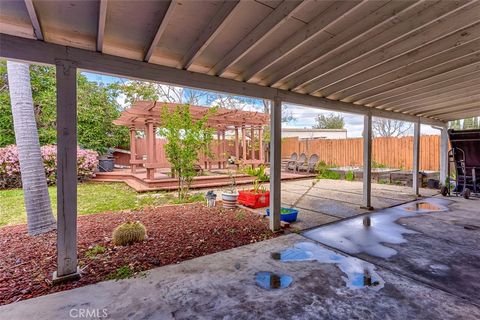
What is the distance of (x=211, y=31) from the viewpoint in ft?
7.78

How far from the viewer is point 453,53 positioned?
306 centimetres

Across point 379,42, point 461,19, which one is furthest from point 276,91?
point 461,19

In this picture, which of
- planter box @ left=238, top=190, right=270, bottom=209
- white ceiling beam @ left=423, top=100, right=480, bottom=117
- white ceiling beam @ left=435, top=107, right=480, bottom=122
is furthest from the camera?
white ceiling beam @ left=435, top=107, right=480, bottom=122

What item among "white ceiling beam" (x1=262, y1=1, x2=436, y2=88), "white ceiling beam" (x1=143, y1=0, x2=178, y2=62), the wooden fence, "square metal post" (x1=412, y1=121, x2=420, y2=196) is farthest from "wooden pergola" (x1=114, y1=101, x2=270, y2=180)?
"square metal post" (x1=412, y1=121, x2=420, y2=196)

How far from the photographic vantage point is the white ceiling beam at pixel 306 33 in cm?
219

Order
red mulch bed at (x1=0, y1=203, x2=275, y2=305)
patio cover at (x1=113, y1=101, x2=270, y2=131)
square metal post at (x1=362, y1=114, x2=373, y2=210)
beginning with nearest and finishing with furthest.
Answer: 1. red mulch bed at (x1=0, y1=203, x2=275, y2=305)
2. square metal post at (x1=362, y1=114, x2=373, y2=210)
3. patio cover at (x1=113, y1=101, x2=270, y2=131)

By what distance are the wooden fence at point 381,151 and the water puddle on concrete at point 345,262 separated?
29.6 ft

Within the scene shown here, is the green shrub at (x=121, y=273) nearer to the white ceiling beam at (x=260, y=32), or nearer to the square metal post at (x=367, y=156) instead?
the white ceiling beam at (x=260, y=32)

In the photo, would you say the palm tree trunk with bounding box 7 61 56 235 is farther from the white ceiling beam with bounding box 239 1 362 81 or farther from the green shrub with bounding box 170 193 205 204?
the white ceiling beam with bounding box 239 1 362 81

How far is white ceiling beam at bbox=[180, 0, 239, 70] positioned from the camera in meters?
2.15

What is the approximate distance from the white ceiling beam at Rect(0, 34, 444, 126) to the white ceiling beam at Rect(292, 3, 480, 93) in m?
0.54

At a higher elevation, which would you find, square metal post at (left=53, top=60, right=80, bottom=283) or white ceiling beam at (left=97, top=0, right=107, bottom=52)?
white ceiling beam at (left=97, top=0, right=107, bottom=52)

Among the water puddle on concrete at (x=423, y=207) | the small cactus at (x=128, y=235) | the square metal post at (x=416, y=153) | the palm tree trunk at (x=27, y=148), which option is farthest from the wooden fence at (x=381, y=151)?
the palm tree trunk at (x=27, y=148)

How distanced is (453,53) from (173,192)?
6.89 meters
